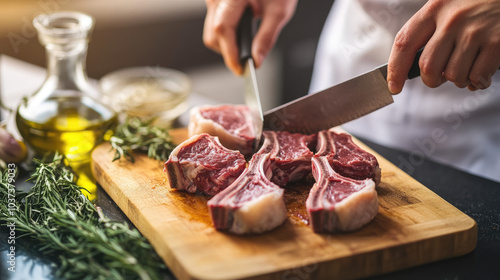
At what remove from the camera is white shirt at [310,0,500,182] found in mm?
3426

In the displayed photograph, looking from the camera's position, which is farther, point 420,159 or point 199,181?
point 420,159

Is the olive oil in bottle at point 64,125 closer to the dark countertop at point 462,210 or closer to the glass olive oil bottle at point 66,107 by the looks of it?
the glass olive oil bottle at point 66,107

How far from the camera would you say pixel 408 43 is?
8.27ft

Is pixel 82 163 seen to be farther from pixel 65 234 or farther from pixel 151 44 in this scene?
pixel 151 44

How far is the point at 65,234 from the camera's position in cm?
235

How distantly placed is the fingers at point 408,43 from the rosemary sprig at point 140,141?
4.01 ft

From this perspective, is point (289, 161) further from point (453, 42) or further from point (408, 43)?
point (453, 42)

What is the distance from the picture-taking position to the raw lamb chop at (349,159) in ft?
8.63

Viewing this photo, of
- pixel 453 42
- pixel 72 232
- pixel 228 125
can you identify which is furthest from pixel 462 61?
pixel 72 232

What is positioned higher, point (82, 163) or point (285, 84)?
point (82, 163)

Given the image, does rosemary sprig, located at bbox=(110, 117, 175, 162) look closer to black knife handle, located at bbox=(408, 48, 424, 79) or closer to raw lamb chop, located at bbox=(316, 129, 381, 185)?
raw lamb chop, located at bbox=(316, 129, 381, 185)

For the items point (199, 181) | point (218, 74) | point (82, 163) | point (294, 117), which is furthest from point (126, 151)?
point (218, 74)

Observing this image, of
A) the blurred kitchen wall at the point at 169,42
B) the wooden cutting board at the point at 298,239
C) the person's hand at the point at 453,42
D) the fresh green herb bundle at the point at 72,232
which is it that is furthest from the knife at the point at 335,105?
the blurred kitchen wall at the point at 169,42

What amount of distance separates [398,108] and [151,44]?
4.22 metres
